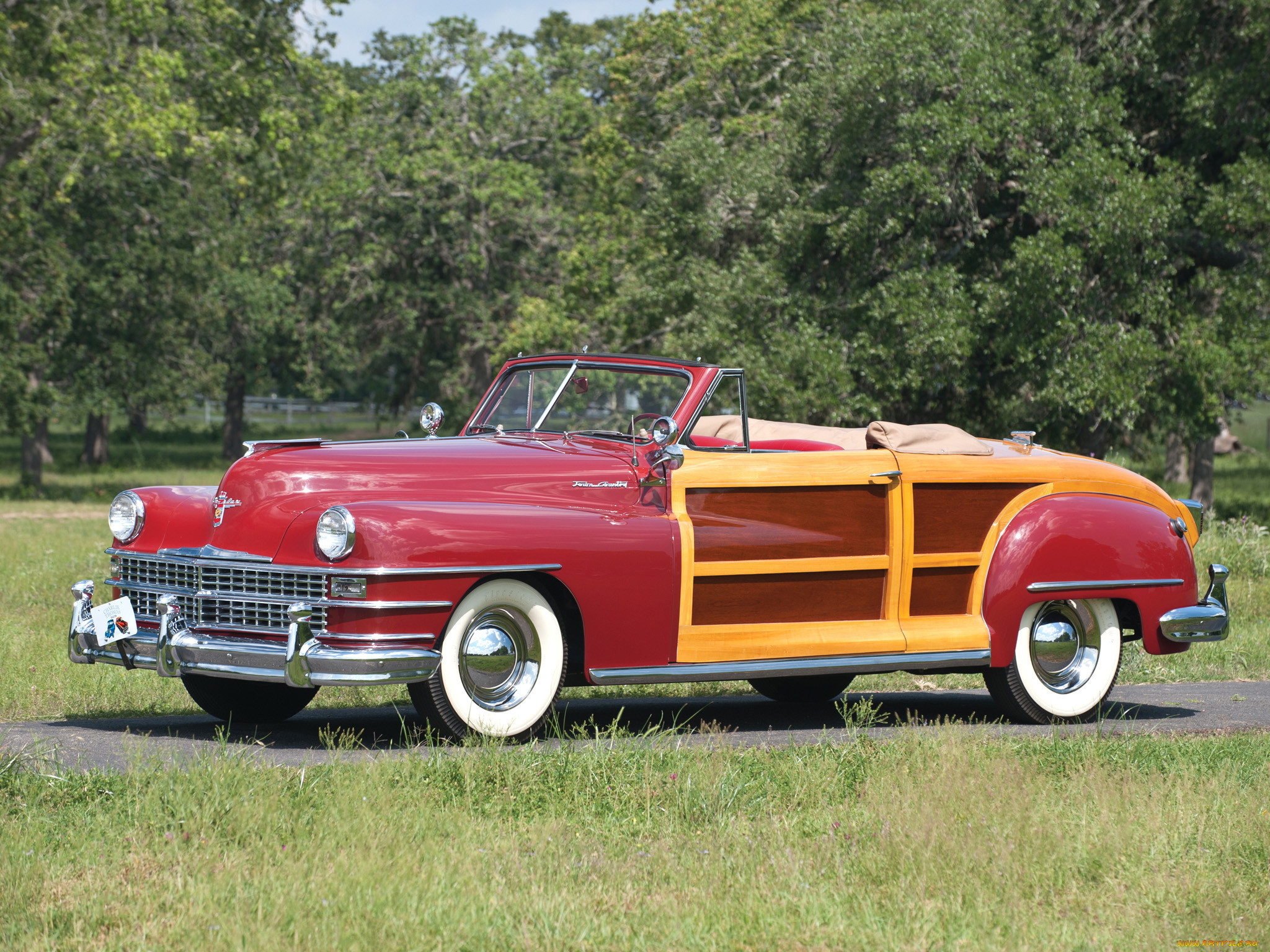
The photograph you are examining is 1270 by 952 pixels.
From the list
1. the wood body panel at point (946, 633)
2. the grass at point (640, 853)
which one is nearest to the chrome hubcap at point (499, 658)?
the grass at point (640, 853)

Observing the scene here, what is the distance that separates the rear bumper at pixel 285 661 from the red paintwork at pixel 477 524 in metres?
A: 0.13

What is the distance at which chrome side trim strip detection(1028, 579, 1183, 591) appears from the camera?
797 cm

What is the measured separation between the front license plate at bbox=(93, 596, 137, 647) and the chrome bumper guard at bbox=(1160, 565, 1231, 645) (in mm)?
5359

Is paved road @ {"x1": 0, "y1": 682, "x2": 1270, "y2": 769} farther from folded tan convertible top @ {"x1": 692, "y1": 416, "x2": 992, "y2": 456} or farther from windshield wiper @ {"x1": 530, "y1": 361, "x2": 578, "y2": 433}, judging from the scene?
windshield wiper @ {"x1": 530, "y1": 361, "x2": 578, "y2": 433}

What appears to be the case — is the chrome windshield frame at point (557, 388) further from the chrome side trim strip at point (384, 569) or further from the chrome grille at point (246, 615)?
the chrome grille at point (246, 615)

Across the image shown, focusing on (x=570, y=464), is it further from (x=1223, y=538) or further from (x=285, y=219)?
(x=285, y=219)

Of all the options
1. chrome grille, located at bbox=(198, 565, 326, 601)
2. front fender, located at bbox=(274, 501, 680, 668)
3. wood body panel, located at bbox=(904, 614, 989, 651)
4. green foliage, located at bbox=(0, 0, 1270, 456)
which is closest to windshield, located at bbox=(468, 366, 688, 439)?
front fender, located at bbox=(274, 501, 680, 668)

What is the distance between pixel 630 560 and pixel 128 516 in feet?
8.26

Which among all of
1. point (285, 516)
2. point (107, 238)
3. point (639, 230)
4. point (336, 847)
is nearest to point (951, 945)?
point (336, 847)

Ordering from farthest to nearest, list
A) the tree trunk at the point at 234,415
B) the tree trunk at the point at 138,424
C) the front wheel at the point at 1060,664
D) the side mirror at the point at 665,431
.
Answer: the tree trunk at the point at 138,424
the tree trunk at the point at 234,415
the front wheel at the point at 1060,664
the side mirror at the point at 665,431

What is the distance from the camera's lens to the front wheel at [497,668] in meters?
6.54

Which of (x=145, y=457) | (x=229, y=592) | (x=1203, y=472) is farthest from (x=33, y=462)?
(x=229, y=592)

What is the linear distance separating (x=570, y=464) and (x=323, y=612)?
1.42 metres

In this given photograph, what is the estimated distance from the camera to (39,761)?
591 cm
